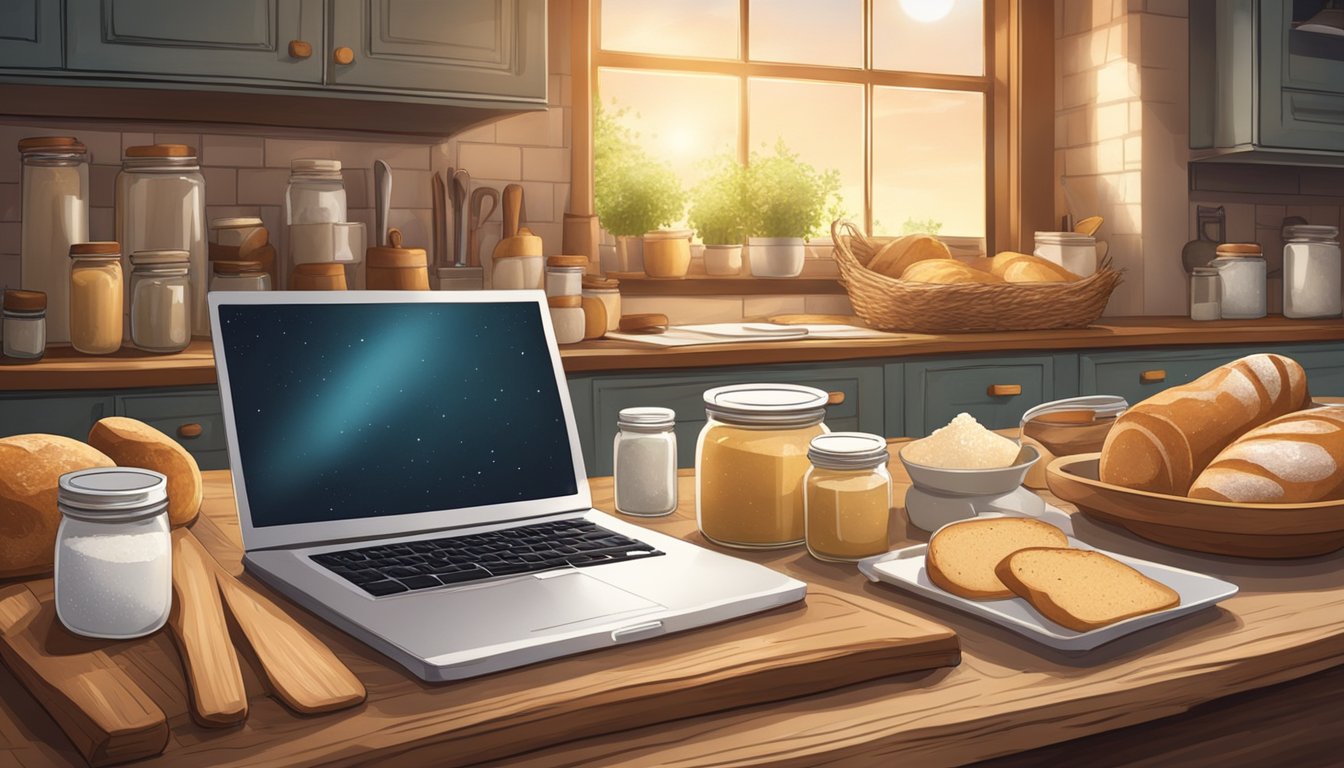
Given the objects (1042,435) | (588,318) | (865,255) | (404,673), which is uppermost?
(865,255)

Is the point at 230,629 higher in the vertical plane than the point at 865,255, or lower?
lower

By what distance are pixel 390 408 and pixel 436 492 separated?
88mm

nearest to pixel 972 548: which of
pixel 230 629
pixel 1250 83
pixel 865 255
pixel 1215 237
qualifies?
pixel 230 629

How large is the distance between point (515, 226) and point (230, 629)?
236 centimetres

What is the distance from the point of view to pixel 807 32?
3.76m

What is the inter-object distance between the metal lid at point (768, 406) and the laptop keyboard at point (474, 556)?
5.9 inches

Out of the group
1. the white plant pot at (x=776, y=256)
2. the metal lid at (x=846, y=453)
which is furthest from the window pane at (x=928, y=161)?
the metal lid at (x=846, y=453)

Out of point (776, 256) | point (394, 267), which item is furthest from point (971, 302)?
point (394, 267)

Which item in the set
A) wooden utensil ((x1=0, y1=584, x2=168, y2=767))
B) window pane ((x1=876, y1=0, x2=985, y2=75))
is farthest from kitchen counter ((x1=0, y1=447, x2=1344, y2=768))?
window pane ((x1=876, y1=0, x2=985, y2=75))

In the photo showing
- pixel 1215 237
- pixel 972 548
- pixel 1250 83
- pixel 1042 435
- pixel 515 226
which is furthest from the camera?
pixel 1215 237

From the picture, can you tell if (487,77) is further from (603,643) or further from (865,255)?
(603,643)

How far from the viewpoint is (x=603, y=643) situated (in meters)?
0.74

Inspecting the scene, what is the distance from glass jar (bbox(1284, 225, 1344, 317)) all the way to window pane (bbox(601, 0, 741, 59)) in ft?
6.26

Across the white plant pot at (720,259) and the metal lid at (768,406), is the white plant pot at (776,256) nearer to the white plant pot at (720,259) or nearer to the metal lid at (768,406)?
the white plant pot at (720,259)
